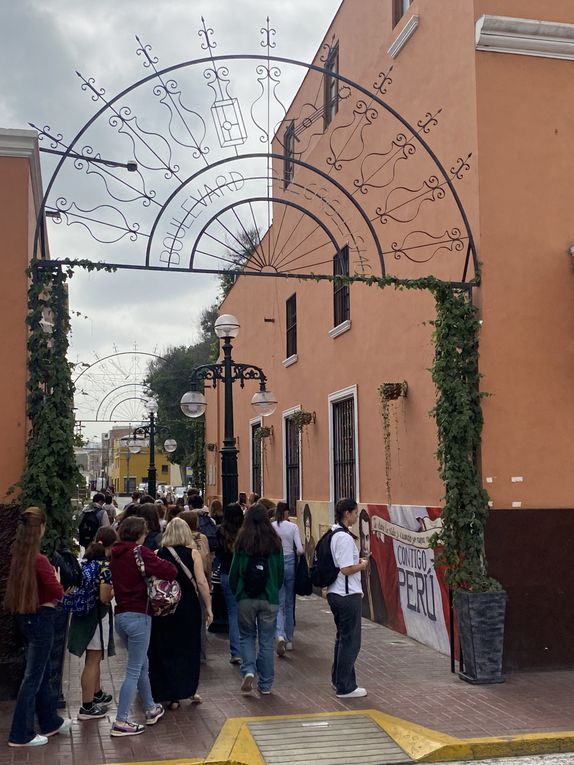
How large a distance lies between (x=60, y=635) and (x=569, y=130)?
728 centimetres

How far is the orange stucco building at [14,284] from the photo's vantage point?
7.93 m

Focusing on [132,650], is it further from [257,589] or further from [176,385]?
[176,385]

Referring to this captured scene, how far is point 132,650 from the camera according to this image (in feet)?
21.7

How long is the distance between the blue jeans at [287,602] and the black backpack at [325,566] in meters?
2.12

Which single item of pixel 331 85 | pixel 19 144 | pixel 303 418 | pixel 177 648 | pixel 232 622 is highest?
pixel 331 85

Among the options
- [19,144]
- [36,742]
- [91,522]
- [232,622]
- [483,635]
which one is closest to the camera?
[36,742]

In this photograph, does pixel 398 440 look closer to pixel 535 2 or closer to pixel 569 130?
pixel 569 130

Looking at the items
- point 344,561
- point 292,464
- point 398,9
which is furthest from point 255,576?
point 292,464

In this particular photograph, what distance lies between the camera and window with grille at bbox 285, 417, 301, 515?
1639 cm

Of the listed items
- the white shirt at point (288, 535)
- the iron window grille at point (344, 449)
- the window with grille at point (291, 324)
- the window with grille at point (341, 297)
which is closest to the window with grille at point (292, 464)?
the window with grille at point (291, 324)

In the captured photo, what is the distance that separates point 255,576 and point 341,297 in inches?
286

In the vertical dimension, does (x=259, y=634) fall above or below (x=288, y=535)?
below

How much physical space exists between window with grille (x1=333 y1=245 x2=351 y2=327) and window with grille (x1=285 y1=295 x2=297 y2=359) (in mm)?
2843

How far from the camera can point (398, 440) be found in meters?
10.9
